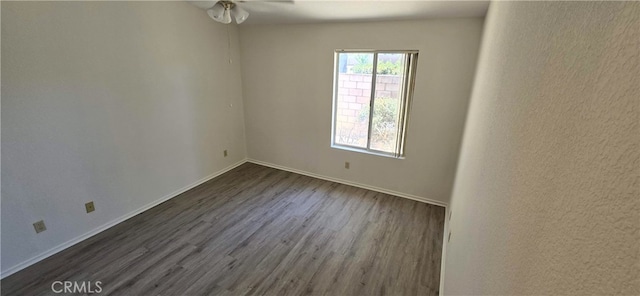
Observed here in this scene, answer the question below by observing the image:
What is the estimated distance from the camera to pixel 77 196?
2.44m

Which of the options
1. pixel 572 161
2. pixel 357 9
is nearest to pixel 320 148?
pixel 357 9

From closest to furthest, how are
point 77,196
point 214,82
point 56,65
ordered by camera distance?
point 56,65
point 77,196
point 214,82

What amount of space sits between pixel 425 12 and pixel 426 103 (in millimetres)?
971

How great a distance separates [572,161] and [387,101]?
3058 mm

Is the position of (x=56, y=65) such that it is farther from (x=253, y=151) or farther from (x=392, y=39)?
(x=392, y=39)

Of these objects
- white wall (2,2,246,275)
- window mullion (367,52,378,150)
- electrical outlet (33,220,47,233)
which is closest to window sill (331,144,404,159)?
window mullion (367,52,378,150)

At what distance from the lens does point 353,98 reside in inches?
140

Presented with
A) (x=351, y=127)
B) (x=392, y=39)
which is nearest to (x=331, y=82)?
(x=351, y=127)

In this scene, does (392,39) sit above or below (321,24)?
below

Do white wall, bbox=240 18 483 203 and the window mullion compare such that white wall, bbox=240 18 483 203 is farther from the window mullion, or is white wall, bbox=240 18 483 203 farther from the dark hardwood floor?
the dark hardwood floor

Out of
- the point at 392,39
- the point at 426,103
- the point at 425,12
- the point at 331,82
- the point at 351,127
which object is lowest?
the point at 351,127

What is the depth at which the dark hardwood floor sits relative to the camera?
2.07 meters

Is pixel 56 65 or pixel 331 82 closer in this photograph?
pixel 56 65

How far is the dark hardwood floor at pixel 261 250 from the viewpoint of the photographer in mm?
2074
